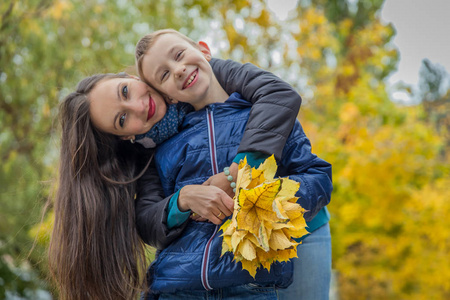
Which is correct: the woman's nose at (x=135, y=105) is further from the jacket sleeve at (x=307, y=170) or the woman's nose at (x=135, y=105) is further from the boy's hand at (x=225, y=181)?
the jacket sleeve at (x=307, y=170)

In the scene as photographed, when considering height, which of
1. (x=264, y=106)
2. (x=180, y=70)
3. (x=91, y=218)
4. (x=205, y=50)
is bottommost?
(x=91, y=218)

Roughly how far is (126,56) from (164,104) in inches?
144

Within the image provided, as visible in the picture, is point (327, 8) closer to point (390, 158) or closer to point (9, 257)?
point (390, 158)

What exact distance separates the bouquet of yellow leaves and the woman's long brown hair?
0.60m

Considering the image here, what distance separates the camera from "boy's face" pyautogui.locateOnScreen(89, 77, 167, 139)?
1.64m

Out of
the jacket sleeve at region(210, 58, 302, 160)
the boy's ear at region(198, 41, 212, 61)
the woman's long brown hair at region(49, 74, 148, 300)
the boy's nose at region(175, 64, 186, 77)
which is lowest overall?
the woman's long brown hair at region(49, 74, 148, 300)

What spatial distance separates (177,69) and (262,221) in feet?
2.08

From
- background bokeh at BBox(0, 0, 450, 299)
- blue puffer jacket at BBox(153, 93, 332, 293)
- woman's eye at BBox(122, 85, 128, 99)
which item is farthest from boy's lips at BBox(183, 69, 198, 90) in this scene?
background bokeh at BBox(0, 0, 450, 299)

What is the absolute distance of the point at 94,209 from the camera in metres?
1.68

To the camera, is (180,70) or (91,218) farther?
(91,218)

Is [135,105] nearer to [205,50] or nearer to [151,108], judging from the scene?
[151,108]

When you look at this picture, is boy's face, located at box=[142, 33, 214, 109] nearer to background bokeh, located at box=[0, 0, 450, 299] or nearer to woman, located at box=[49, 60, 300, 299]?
woman, located at box=[49, 60, 300, 299]

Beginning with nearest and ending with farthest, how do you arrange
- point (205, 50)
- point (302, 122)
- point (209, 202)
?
point (209, 202) → point (205, 50) → point (302, 122)

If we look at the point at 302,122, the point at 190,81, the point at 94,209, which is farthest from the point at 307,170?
the point at 302,122
